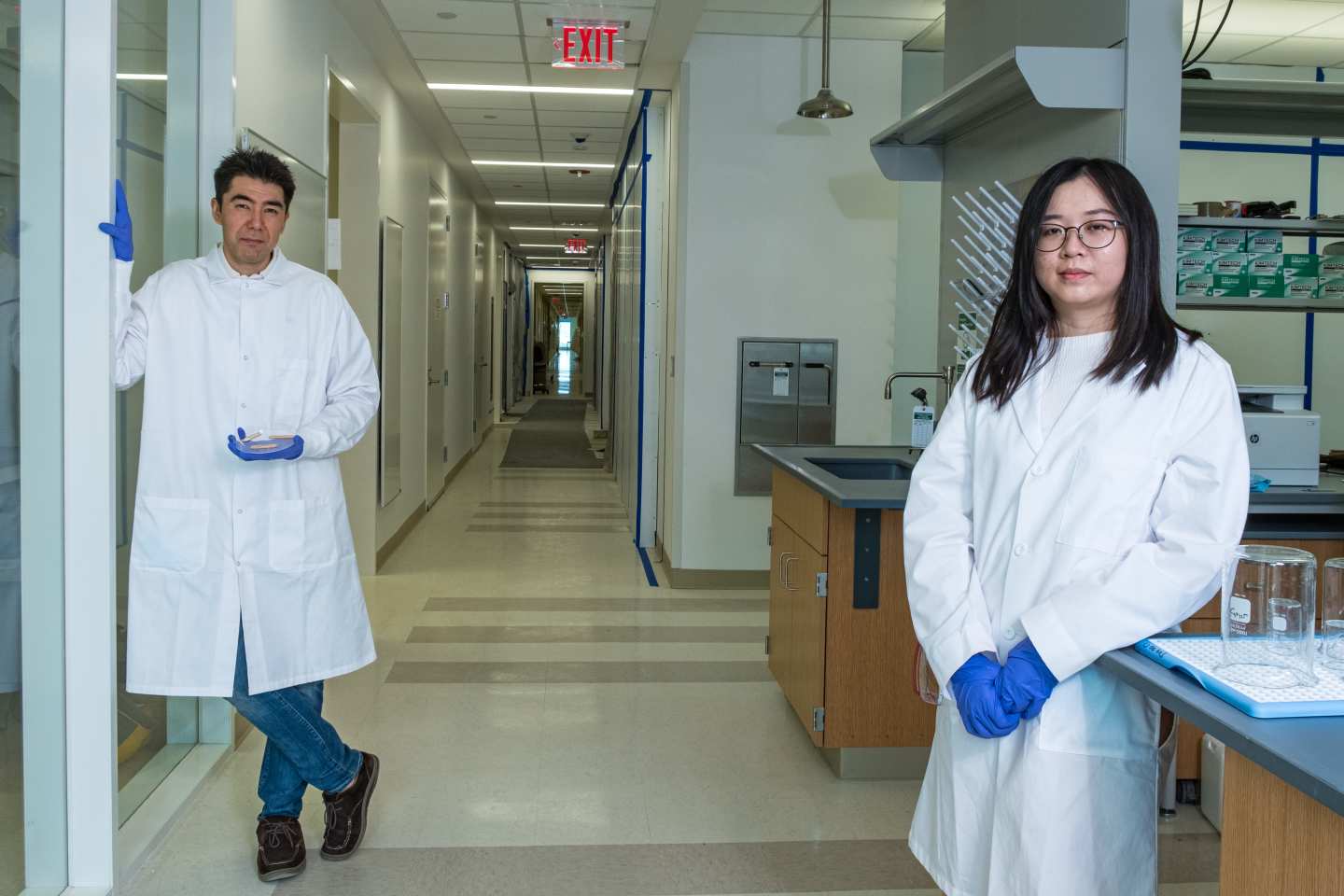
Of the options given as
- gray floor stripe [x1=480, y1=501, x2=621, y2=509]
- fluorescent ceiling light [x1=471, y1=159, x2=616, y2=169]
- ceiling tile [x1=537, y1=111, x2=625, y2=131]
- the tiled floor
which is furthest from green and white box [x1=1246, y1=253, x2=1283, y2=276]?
fluorescent ceiling light [x1=471, y1=159, x2=616, y2=169]

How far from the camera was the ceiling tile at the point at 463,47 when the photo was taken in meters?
5.73

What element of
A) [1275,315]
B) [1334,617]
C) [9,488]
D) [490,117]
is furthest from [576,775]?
[490,117]

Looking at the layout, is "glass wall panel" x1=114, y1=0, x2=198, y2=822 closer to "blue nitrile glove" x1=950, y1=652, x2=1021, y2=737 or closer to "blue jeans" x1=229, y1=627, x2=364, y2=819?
"blue jeans" x1=229, y1=627, x2=364, y2=819

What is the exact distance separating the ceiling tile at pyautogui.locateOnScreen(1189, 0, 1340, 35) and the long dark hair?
13.8 feet

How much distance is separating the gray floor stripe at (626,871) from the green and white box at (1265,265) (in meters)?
2.15

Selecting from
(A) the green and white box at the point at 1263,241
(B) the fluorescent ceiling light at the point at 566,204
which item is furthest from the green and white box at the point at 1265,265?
(B) the fluorescent ceiling light at the point at 566,204

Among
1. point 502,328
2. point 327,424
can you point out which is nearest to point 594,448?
point 502,328

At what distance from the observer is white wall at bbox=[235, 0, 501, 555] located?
154 inches

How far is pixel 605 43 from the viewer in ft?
17.9

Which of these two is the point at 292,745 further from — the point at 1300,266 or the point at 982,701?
the point at 1300,266

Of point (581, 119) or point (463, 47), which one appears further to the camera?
point (581, 119)

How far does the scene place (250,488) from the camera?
261 cm

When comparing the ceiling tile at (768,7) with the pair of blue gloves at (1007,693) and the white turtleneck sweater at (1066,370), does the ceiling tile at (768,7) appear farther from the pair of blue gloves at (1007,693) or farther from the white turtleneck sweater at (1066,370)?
the pair of blue gloves at (1007,693)

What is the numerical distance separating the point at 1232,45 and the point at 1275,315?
1.49m
